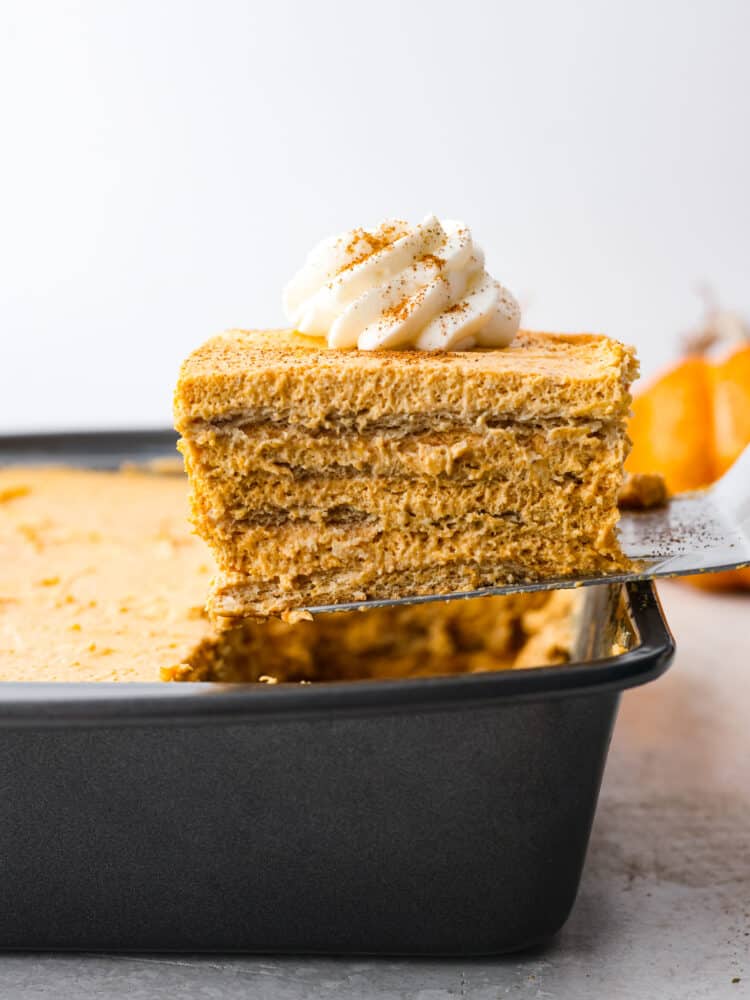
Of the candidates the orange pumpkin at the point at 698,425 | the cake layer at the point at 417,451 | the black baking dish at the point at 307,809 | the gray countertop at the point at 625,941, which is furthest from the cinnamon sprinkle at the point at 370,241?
the orange pumpkin at the point at 698,425

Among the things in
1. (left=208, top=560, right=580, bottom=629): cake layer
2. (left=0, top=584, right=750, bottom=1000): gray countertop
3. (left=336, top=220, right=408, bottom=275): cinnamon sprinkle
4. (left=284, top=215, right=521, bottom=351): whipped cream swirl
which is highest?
(left=336, top=220, right=408, bottom=275): cinnamon sprinkle

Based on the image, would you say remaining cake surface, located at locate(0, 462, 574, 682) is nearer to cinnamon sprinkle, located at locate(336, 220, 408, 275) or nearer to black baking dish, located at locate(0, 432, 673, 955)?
black baking dish, located at locate(0, 432, 673, 955)

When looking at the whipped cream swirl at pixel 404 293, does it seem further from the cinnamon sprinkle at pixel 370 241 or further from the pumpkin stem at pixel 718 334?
the pumpkin stem at pixel 718 334

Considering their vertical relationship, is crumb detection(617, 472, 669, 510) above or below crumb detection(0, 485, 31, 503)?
above

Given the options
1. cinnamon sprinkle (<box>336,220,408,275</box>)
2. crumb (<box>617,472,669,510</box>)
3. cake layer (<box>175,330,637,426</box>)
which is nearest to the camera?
cake layer (<box>175,330,637,426</box>)

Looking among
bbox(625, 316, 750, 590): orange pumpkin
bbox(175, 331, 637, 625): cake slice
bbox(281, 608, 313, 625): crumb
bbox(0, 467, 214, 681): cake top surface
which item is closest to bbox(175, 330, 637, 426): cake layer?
bbox(175, 331, 637, 625): cake slice

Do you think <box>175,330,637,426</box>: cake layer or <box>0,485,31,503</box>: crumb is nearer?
<box>175,330,637,426</box>: cake layer

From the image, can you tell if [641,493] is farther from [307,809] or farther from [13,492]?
[13,492]
